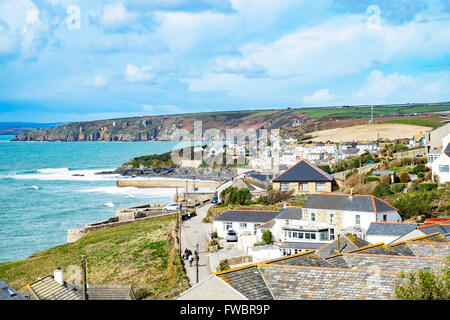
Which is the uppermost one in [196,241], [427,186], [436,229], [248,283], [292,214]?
[427,186]

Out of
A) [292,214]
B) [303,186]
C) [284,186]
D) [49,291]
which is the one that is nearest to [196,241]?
[292,214]

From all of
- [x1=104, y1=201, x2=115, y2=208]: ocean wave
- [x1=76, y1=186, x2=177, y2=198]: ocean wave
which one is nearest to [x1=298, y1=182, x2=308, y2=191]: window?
[x1=104, y1=201, x2=115, y2=208]: ocean wave

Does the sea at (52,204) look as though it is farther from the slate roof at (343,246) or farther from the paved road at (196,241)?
the slate roof at (343,246)

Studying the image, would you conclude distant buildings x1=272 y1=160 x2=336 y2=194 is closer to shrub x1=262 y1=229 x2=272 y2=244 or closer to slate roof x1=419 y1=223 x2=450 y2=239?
shrub x1=262 y1=229 x2=272 y2=244

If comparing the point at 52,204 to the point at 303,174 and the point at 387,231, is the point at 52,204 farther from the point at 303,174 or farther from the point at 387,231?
the point at 387,231

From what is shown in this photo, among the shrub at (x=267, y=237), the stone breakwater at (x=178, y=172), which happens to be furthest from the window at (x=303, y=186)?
the stone breakwater at (x=178, y=172)
